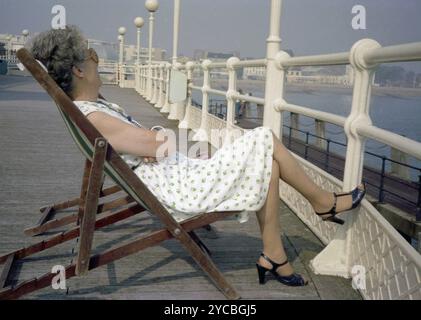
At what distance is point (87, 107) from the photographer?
2.34 metres

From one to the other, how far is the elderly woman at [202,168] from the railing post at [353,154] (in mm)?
206

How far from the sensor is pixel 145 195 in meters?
2.20

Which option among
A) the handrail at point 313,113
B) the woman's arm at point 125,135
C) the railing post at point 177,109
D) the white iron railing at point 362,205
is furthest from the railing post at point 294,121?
the woman's arm at point 125,135

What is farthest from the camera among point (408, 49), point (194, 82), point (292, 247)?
point (194, 82)

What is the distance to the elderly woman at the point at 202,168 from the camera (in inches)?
90.9

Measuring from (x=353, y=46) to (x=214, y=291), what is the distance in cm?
147

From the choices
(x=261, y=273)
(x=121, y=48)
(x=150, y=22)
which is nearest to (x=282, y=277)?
(x=261, y=273)

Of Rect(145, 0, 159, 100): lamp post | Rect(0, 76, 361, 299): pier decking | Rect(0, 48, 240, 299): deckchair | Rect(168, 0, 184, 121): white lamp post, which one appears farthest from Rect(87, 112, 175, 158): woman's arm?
Rect(145, 0, 159, 100): lamp post

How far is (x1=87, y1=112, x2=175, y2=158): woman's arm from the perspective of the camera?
2301mm

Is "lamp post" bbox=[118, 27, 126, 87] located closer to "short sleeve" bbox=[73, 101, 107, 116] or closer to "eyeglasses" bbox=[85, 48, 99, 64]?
"eyeglasses" bbox=[85, 48, 99, 64]

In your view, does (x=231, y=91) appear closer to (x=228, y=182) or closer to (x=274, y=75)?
(x=274, y=75)

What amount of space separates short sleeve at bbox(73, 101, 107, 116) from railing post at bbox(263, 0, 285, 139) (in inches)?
80.4
